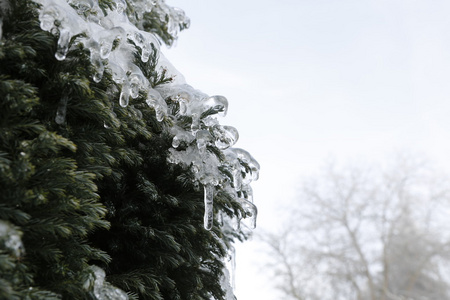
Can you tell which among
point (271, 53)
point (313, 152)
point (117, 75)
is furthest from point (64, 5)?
point (313, 152)

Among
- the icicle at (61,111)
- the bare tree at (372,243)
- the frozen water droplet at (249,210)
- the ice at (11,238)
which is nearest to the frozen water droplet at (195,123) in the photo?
the frozen water droplet at (249,210)

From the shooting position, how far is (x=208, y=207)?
69.7 inches

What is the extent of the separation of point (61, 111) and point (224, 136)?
0.71m

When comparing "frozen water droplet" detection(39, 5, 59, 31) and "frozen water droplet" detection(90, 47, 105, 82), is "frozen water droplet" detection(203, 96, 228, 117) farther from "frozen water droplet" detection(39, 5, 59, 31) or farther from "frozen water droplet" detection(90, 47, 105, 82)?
"frozen water droplet" detection(39, 5, 59, 31)

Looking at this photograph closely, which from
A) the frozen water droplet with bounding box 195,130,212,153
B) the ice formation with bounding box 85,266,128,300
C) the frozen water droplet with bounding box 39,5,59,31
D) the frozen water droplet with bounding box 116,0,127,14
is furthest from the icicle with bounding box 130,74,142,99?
the frozen water droplet with bounding box 116,0,127,14

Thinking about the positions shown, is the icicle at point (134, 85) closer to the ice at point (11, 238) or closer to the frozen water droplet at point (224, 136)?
the frozen water droplet at point (224, 136)

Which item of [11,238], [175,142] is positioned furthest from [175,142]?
[11,238]

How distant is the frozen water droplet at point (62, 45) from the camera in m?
1.39

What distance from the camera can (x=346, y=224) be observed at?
61.6ft

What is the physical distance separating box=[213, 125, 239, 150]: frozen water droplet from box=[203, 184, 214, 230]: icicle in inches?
7.7

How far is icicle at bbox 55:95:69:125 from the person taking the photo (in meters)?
1.41

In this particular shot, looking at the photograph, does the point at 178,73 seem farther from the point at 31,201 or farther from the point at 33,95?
the point at 31,201

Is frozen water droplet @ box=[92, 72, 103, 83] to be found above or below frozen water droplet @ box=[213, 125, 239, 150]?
below

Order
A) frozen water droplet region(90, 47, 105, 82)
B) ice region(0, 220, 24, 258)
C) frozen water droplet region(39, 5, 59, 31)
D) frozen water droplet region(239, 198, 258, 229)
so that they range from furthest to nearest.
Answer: frozen water droplet region(239, 198, 258, 229), frozen water droplet region(90, 47, 105, 82), frozen water droplet region(39, 5, 59, 31), ice region(0, 220, 24, 258)
